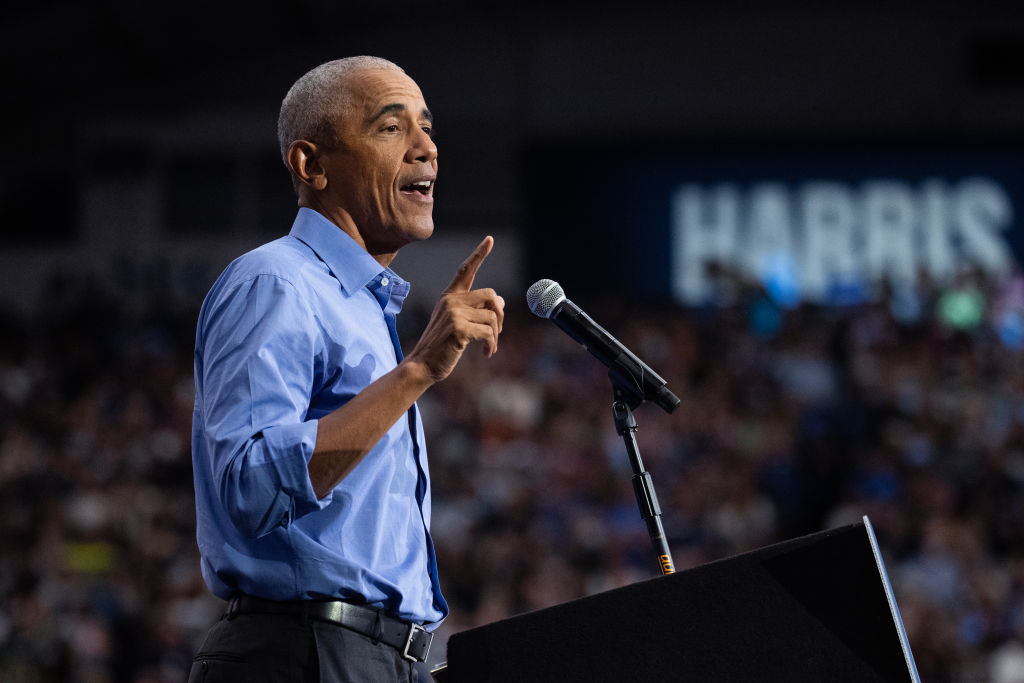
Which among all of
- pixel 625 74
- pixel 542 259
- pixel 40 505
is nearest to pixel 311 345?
pixel 40 505

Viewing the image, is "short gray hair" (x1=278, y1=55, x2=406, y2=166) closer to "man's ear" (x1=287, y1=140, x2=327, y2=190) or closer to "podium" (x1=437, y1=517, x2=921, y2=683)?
"man's ear" (x1=287, y1=140, x2=327, y2=190)

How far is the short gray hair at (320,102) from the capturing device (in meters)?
1.83

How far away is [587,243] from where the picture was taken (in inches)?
440

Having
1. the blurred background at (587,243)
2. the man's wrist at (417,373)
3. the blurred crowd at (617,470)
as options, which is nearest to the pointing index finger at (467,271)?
the man's wrist at (417,373)

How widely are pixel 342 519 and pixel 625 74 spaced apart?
35.1ft

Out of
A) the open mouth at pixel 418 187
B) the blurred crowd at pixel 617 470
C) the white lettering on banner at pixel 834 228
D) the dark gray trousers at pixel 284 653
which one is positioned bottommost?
the blurred crowd at pixel 617 470

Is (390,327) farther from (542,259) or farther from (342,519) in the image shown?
(542,259)

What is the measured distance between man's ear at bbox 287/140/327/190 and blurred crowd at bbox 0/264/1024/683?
421 centimetres

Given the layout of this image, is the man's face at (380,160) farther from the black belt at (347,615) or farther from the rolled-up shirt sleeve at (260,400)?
the black belt at (347,615)

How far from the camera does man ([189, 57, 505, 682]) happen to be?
4.92ft

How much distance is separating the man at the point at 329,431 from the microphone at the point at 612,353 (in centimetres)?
24

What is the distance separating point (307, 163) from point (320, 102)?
0.30ft

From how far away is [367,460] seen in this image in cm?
164

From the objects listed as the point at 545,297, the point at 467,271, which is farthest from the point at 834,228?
the point at 467,271
